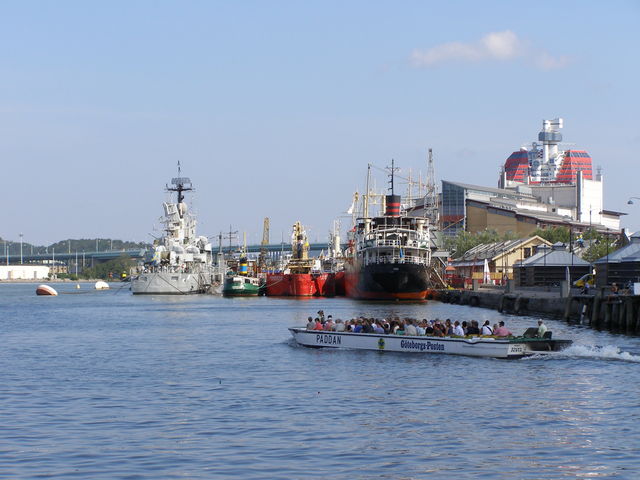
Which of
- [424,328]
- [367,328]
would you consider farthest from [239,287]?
[424,328]

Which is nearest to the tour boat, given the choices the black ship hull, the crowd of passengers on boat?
the crowd of passengers on boat

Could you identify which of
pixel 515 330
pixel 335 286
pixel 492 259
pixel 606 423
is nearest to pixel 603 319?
pixel 515 330

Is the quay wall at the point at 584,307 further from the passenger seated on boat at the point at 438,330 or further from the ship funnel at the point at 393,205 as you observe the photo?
the ship funnel at the point at 393,205

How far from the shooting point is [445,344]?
4925cm

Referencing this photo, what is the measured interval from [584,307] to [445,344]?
26.1 meters

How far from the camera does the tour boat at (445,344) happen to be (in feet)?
157

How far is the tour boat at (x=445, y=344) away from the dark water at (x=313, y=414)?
0.60 metres

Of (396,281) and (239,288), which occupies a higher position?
(396,281)

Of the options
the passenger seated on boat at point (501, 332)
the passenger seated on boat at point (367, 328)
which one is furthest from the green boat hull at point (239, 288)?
the passenger seated on boat at point (501, 332)

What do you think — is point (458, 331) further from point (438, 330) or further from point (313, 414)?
point (313, 414)

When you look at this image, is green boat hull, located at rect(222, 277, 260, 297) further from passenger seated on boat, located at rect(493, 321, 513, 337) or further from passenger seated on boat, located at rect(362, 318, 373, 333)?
passenger seated on boat, located at rect(493, 321, 513, 337)

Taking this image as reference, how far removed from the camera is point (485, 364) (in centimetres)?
4641

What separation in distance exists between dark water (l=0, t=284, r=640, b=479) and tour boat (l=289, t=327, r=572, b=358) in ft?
1.97

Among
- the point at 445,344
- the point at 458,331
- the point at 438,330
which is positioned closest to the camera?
the point at 445,344
